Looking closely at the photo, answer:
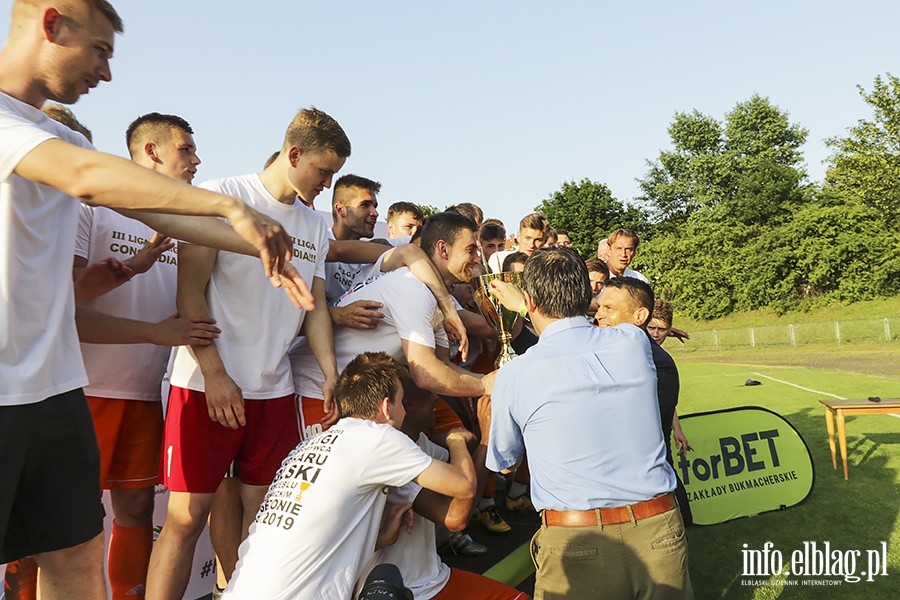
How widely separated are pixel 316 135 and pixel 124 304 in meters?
1.15

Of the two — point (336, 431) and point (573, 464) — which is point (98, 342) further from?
point (573, 464)

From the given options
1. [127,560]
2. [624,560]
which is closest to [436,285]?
[624,560]

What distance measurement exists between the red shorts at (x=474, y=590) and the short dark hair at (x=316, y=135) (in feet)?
6.61

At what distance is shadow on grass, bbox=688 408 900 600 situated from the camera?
4395 mm

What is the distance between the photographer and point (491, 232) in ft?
21.5

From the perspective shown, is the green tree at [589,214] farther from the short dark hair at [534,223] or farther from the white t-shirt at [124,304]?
the white t-shirt at [124,304]

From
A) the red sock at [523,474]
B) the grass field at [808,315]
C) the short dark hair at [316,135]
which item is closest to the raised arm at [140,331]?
the short dark hair at [316,135]

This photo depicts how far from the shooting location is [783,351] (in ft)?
82.7

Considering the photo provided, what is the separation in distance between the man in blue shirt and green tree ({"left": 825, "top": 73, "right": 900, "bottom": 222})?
3900 centimetres

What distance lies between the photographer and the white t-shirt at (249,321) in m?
2.74

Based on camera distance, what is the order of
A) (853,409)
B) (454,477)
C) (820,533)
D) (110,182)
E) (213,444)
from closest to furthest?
(110,182), (454,477), (213,444), (820,533), (853,409)

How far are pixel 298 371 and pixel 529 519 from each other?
2332 mm

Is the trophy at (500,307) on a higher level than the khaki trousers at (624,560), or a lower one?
higher

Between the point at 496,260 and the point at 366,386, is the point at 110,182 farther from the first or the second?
the point at 496,260
